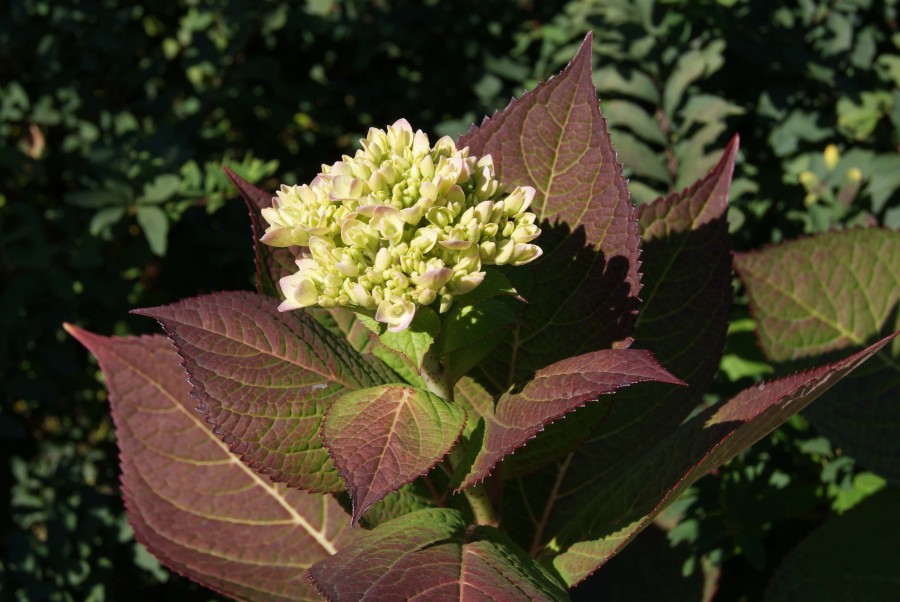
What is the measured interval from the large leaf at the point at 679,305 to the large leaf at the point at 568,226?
21 cm

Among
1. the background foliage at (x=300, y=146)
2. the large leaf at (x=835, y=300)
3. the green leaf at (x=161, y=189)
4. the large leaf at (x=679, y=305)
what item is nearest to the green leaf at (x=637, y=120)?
the background foliage at (x=300, y=146)

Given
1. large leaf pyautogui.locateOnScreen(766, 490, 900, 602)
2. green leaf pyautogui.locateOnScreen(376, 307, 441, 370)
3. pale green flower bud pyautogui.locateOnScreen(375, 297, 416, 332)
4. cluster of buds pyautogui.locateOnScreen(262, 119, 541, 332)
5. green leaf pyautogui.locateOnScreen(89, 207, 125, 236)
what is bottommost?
large leaf pyautogui.locateOnScreen(766, 490, 900, 602)

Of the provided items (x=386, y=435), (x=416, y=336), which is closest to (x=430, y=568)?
(x=386, y=435)

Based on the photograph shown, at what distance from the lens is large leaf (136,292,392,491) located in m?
1.11

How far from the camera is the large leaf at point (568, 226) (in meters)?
1.25

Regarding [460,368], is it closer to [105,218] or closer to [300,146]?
[105,218]

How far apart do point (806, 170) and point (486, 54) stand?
3.16ft

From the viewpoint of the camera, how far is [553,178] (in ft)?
4.30

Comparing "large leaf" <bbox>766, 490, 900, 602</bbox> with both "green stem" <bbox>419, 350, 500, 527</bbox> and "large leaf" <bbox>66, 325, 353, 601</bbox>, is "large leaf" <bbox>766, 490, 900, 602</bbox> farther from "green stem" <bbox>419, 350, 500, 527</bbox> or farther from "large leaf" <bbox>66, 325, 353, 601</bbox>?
"large leaf" <bbox>66, 325, 353, 601</bbox>

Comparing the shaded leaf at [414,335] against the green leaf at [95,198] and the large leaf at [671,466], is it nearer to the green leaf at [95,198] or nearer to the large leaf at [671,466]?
the large leaf at [671,466]

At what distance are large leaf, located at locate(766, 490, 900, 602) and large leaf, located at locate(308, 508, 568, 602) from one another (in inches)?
28.4

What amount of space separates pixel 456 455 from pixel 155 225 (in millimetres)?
1226

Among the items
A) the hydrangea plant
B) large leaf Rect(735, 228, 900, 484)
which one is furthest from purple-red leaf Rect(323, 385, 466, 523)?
large leaf Rect(735, 228, 900, 484)

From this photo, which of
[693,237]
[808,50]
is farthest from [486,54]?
[693,237]
